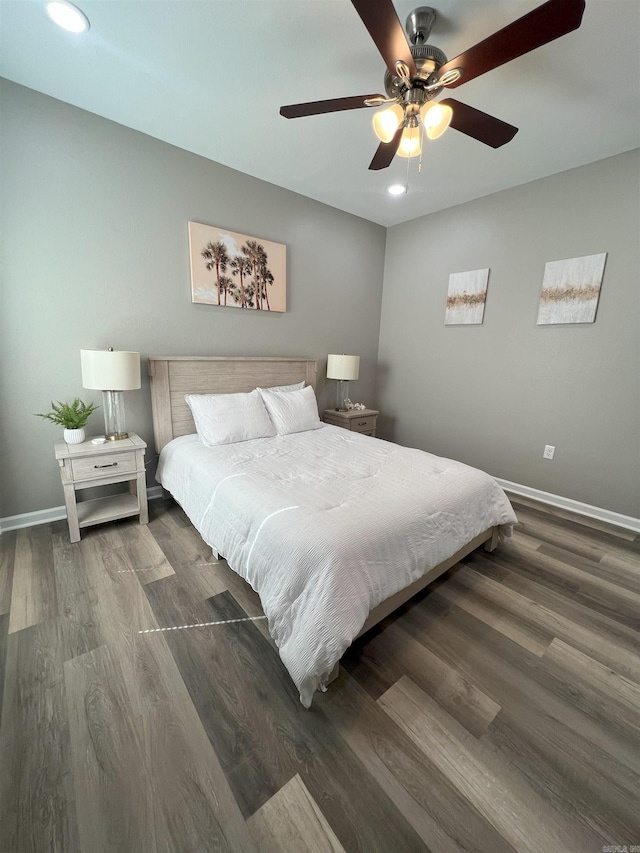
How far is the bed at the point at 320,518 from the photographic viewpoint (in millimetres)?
1200

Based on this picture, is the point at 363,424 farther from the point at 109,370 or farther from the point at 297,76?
the point at 297,76

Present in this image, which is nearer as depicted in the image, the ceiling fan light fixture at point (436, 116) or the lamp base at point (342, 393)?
A: the ceiling fan light fixture at point (436, 116)

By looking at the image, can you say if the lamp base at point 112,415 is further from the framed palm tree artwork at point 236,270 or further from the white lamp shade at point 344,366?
the white lamp shade at point 344,366

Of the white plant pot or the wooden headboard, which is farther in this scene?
the wooden headboard

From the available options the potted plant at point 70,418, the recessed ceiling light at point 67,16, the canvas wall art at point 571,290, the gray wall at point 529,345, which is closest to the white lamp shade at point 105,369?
the potted plant at point 70,418

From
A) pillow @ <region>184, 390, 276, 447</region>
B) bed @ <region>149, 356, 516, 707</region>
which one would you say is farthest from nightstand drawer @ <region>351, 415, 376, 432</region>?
pillow @ <region>184, 390, 276, 447</region>

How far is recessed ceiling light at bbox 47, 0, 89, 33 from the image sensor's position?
145cm

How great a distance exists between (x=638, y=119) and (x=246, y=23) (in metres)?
2.39

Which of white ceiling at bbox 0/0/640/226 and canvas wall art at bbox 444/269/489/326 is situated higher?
white ceiling at bbox 0/0/640/226

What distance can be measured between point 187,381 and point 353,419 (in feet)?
5.70

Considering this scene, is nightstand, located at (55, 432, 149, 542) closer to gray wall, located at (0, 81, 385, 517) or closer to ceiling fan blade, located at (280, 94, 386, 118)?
gray wall, located at (0, 81, 385, 517)

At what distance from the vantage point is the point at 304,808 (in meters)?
0.96

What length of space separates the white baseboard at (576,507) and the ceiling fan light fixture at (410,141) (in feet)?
9.39

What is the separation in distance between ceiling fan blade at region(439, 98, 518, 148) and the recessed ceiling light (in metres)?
1.70
